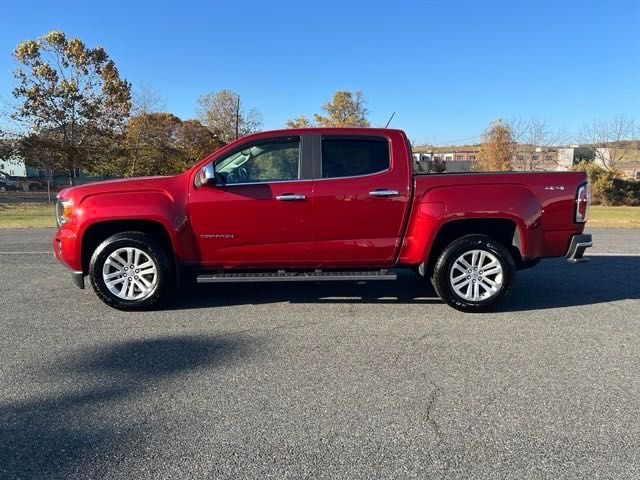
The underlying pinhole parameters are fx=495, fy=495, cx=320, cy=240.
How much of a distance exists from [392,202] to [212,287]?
8.92ft

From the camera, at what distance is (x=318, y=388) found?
3.52 meters

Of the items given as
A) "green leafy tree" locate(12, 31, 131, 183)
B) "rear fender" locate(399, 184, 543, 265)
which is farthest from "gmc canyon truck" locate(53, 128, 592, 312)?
"green leafy tree" locate(12, 31, 131, 183)

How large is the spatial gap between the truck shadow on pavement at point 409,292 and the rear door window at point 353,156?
1.53 metres

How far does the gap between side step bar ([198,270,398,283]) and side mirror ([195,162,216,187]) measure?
3.33ft

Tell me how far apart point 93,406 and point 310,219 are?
282 cm

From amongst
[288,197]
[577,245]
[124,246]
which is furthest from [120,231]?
[577,245]

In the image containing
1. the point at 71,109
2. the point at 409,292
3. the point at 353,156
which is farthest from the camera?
the point at 71,109

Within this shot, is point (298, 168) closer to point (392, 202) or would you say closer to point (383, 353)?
point (392, 202)

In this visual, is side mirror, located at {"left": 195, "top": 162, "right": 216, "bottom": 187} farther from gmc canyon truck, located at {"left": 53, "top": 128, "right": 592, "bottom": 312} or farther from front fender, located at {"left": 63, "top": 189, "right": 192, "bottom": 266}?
front fender, located at {"left": 63, "top": 189, "right": 192, "bottom": 266}

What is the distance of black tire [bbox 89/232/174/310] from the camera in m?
5.25

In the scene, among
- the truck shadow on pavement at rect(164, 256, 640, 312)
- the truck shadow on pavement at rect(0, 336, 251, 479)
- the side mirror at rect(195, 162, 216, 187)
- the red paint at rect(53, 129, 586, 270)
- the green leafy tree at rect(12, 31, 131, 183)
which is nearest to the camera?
the truck shadow on pavement at rect(0, 336, 251, 479)

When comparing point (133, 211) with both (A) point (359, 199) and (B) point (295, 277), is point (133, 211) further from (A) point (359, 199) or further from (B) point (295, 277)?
(A) point (359, 199)

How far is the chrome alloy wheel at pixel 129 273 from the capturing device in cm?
529

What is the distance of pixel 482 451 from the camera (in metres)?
2.78
